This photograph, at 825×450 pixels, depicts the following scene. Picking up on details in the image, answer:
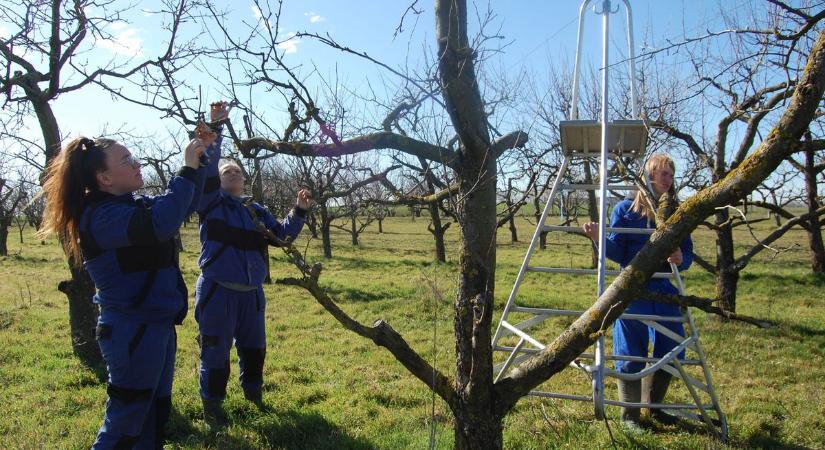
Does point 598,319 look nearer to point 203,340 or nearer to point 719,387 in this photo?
point 203,340

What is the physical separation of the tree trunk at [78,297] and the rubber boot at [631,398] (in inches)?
192

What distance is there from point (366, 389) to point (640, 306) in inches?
93.0

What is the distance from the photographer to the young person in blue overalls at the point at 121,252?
259 cm

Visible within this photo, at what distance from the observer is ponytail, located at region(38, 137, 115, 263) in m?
2.65

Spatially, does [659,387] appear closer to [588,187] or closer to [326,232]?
[588,187]

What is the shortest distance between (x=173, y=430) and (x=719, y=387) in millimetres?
4599

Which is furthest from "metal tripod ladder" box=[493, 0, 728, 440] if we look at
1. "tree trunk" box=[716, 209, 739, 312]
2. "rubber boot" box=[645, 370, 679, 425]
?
"tree trunk" box=[716, 209, 739, 312]

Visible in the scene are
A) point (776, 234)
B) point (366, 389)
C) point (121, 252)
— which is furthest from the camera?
point (776, 234)

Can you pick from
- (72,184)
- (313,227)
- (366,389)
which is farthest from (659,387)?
(72,184)

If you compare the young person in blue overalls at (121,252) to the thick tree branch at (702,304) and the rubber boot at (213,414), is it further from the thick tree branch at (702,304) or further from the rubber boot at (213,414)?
the thick tree branch at (702,304)

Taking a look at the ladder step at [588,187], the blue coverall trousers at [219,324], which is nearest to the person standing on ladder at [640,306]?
the ladder step at [588,187]

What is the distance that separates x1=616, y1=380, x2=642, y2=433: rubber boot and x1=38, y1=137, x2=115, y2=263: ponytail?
3.43m

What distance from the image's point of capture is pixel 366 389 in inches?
185

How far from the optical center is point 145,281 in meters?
2.72
